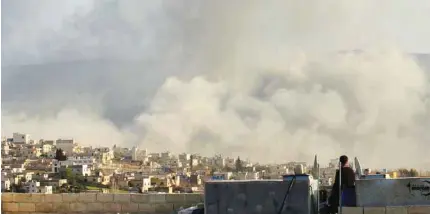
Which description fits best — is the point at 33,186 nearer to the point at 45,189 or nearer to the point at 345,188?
the point at 45,189

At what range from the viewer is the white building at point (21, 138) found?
1148cm

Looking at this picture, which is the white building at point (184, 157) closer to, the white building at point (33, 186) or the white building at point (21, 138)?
the white building at point (21, 138)

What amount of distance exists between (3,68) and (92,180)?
158 inches

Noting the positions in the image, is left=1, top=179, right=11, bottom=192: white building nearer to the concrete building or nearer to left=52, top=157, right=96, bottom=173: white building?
left=52, top=157, right=96, bottom=173: white building

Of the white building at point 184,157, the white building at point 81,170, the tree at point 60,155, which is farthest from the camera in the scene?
the white building at point 184,157

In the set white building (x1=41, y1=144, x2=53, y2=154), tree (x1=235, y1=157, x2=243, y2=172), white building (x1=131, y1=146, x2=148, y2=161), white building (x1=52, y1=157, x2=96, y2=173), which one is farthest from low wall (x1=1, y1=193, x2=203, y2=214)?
white building (x1=131, y1=146, x2=148, y2=161)

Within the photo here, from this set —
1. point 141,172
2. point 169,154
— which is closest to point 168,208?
point 141,172

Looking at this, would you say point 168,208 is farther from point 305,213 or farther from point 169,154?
point 169,154

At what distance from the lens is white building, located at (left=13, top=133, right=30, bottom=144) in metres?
11.5

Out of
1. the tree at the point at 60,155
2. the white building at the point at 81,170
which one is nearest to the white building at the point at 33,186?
the white building at the point at 81,170

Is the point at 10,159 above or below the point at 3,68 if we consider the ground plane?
below

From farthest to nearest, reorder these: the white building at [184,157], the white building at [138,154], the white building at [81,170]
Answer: the white building at [184,157] < the white building at [138,154] < the white building at [81,170]

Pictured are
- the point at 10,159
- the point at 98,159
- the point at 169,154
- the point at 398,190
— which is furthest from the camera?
the point at 169,154

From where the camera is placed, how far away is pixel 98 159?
456 inches
